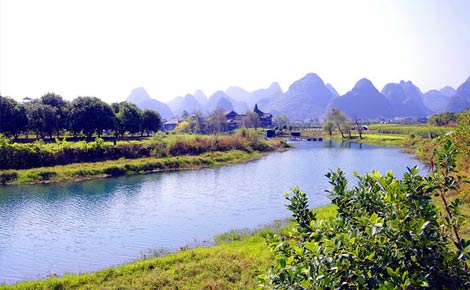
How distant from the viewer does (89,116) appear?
44.1 meters

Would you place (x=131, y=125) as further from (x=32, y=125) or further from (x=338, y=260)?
(x=338, y=260)

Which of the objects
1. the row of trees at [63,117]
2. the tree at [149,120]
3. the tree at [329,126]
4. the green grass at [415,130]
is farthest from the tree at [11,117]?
the tree at [329,126]

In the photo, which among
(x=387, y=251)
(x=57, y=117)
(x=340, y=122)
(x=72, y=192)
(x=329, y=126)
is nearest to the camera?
(x=387, y=251)

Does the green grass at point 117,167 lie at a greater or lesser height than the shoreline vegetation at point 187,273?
greater

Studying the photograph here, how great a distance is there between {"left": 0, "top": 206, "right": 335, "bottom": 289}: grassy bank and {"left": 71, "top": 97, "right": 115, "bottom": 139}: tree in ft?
120

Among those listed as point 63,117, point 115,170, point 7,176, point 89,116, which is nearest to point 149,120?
point 89,116

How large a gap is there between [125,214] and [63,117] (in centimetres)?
2901

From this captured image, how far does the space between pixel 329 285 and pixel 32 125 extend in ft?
148

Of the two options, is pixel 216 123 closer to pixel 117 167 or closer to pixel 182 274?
pixel 117 167

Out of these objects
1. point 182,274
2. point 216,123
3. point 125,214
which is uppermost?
point 216,123

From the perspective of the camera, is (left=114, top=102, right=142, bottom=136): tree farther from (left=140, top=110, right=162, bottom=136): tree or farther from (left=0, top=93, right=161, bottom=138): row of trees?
(left=140, top=110, right=162, bottom=136): tree

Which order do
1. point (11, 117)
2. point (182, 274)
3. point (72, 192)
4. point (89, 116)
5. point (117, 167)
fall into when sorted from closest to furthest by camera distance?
point (182, 274) → point (72, 192) → point (117, 167) → point (11, 117) → point (89, 116)

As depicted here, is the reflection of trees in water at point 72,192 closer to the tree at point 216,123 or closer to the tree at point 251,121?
the tree at point 216,123

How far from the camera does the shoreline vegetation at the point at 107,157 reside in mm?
29750
